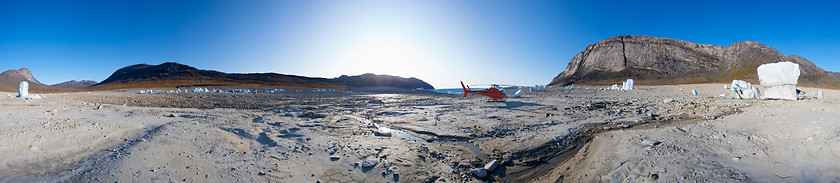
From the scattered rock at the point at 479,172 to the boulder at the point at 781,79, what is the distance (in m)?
17.1

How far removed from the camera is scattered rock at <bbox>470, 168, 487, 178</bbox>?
504 centimetres

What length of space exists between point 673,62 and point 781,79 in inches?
3823

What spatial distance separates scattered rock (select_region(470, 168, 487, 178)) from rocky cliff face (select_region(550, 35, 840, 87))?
279 ft

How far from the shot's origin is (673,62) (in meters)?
87.6

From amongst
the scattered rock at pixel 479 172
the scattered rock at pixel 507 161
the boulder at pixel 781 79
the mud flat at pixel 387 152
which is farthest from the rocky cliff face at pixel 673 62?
the scattered rock at pixel 479 172

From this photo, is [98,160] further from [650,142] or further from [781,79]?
[781,79]

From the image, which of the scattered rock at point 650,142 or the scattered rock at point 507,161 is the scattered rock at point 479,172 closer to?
the scattered rock at point 507,161

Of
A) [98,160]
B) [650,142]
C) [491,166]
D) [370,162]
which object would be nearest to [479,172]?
[491,166]

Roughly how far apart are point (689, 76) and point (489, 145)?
10002cm

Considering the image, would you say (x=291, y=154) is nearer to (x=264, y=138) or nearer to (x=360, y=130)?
(x=264, y=138)

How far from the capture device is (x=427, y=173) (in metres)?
5.19

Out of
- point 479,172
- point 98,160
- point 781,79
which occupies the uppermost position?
point 781,79

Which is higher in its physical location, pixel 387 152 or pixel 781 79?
pixel 781 79

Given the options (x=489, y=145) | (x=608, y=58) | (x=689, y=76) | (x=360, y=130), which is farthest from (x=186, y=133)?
(x=608, y=58)
